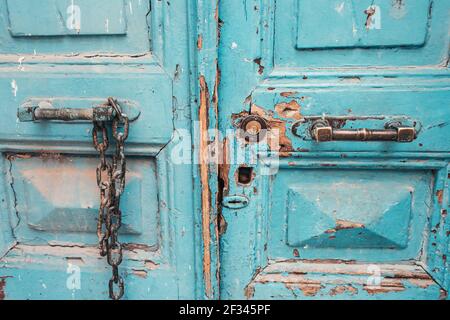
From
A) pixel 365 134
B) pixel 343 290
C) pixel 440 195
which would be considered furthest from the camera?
pixel 343 290

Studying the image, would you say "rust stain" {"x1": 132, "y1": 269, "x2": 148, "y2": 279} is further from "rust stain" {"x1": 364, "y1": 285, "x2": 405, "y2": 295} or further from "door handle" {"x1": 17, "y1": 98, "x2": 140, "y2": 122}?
"rust stain" {"x1": 364, "y1": 285, "x2": 405, "y2": 295}

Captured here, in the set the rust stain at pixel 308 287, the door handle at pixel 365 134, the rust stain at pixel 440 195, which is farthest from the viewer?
the rust stain at pixel 308 287

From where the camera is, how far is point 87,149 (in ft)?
3.67

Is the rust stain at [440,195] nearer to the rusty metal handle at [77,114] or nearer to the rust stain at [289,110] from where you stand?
the rust stain at [289,110]

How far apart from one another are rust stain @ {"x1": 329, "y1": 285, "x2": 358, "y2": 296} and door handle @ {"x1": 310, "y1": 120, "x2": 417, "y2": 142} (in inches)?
19.4

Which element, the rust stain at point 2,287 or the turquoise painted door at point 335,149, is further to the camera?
the rust stain at point 2,287

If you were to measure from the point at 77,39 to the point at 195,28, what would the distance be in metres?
0.34

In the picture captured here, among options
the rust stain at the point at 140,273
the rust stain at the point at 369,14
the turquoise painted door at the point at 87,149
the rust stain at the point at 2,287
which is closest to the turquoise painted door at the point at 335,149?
the rust stain at the point at 369,14

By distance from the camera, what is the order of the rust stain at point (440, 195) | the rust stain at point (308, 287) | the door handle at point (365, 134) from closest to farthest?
the door handle at point (365, 134) → the rust stain at point (440, 195) → the rust stain at point (308, 287)

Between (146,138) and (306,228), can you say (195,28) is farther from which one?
(306,228)

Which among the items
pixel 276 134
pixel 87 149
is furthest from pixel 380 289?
pixel 87 149

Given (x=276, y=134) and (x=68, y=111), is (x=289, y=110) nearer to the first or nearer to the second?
(x=276, y=134)

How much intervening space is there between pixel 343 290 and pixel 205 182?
56 cm

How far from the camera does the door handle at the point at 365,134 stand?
985mm
